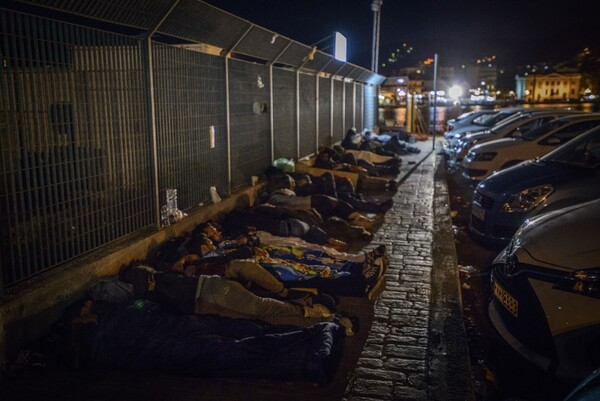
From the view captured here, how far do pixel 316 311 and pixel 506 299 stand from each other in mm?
1600

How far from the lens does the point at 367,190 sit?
39.1 feet

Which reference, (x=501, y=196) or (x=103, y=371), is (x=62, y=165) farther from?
(x=501, y=196)

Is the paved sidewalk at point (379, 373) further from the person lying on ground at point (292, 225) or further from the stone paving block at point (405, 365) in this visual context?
the person lying on ground at point (292, 225)

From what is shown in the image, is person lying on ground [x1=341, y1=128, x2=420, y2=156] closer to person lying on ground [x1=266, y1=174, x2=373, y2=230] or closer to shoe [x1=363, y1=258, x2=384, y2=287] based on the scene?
person lying on ground [x1=266, y1=174, x2=373, y2=230]

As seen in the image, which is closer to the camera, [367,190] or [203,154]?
[203,154]

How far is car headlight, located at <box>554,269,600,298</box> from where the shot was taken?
12.2 ft

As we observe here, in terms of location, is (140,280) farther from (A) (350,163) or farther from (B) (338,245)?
(A) (350,163)

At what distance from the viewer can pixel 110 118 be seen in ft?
18.0

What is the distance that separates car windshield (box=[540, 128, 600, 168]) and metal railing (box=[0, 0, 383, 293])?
4935mm

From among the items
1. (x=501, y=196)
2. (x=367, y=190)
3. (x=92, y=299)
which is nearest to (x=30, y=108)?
(x=92, y=299)

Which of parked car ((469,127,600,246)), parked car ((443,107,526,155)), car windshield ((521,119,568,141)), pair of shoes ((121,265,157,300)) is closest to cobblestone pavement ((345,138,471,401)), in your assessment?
parked car ((469,127,600,246))

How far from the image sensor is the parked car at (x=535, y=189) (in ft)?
21.0

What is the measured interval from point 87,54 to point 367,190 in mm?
7773

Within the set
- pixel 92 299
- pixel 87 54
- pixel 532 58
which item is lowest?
pixel 92 299
